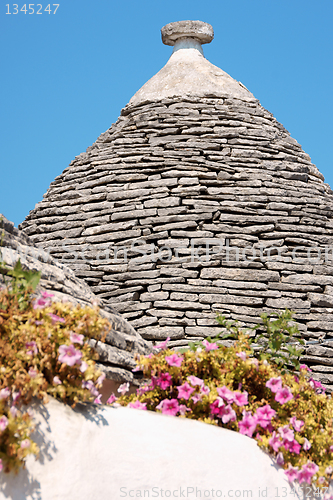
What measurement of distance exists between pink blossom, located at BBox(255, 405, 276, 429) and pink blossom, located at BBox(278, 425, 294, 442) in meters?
0.10

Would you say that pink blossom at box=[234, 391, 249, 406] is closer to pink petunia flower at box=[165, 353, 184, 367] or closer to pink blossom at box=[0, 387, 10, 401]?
pink petunia flower at box=[165, 353, 184, 367]

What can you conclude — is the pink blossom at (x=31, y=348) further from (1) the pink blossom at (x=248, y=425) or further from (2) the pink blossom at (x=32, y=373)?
(1) the pink blossom at (x=248, y=425)

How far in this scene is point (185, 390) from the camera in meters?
2.71

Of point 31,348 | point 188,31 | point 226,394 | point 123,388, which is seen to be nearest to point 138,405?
point 123,388

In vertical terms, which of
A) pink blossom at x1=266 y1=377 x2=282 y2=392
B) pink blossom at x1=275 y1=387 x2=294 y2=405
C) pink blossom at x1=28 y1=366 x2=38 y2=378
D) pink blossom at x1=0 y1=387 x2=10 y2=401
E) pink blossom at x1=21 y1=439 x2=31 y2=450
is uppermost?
pink blossom at x1=266 y1=377 x2=282 y2=392

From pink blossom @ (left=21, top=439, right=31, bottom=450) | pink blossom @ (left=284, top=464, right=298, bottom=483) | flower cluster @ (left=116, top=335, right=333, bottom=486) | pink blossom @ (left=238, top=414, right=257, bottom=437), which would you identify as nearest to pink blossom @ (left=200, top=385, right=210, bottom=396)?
flower cluster @ (left=116, top=335, right=333, bottom=486)

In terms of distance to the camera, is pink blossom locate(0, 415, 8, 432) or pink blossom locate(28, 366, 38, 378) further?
pink blossom locate(28, 366, 38, 378)

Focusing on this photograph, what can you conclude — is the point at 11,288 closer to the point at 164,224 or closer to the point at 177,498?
the point at 177,498

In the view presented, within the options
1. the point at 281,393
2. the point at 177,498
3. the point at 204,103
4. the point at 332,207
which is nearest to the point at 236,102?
the point at 204,103

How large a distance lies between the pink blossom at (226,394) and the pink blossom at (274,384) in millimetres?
223

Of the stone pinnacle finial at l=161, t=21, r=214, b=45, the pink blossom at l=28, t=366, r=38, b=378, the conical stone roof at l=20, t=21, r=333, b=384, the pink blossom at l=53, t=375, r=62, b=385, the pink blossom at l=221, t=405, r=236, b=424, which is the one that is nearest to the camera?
the pink blossom at l=28, t=366, r=38, b=378

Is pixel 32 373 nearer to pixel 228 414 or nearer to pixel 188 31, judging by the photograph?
pixel 228 414

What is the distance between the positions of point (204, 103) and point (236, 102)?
1.55 feet

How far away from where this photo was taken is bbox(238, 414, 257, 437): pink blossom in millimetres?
2681
